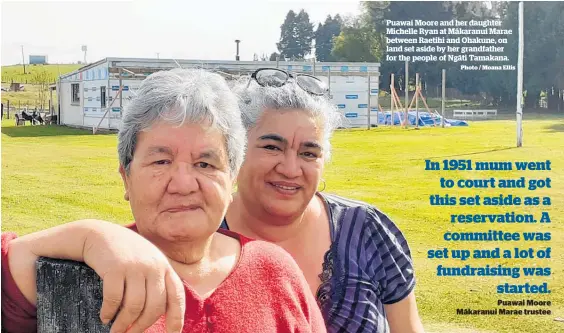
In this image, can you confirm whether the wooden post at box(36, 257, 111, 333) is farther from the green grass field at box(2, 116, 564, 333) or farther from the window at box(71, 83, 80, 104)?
the window at box(71, 83, 80, 104)

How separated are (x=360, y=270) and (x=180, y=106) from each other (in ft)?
1.89

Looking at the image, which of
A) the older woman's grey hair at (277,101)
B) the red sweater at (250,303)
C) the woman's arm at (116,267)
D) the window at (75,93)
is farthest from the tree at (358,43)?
the window at (75,93)

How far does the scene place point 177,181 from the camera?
0.81 meters

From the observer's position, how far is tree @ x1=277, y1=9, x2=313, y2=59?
3141 mm

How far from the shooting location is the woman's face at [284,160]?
1.24 metres

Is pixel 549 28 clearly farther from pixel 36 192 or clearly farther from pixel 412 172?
pixel 36 192

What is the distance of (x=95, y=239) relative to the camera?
66 cm

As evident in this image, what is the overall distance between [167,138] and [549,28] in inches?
131

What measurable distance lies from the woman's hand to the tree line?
247cm

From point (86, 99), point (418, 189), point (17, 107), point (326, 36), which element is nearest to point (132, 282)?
point (326, 36)

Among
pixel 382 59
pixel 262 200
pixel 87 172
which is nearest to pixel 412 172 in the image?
pixel 382 59

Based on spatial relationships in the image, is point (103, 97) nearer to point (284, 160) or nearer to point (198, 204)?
point (284, 160)

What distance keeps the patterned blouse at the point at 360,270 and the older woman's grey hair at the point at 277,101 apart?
14 cm

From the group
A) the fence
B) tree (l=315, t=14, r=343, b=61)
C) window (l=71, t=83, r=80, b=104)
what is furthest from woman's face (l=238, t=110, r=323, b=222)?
window (l=71, t=83, r=80, b=104)
